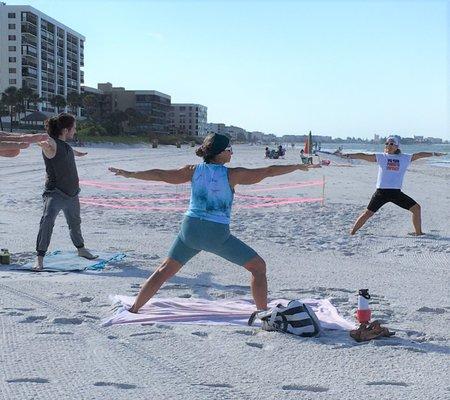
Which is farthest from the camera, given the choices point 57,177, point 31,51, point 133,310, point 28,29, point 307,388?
point 31,51

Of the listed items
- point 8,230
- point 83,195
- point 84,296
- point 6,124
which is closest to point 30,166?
point 83,195

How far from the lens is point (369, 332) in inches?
186

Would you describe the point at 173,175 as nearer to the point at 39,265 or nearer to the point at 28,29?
Result: the point at 39,265

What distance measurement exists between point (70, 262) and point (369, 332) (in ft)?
13.8

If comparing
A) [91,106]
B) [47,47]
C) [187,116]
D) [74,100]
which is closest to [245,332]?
[74,100]

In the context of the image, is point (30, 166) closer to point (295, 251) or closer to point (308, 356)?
point (295, 251)

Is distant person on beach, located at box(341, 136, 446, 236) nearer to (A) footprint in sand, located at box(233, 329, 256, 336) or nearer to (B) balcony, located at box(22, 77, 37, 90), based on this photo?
(A) footprint in sand, located at box(233, 329, 256, 336)

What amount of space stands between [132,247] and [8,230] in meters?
2.67

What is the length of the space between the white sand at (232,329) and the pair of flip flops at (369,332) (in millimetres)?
72

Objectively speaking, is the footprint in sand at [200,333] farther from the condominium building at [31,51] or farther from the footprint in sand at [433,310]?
the condominium building at [31,51]

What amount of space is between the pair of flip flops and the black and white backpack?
31 cm

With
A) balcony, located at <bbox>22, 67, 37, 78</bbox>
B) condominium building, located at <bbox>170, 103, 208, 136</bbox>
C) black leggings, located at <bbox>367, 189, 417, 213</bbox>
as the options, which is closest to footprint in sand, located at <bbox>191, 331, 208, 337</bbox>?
black leggings, located at <bbox>367, 189, 417, 213</bbox>

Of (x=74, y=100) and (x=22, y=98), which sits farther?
(x=74, y=100)

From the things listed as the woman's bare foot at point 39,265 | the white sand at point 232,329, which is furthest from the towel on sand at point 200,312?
the woman's bare foot at point 39,265
